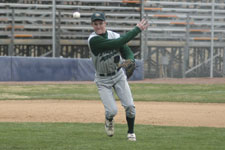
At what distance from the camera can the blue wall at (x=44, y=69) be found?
26.4 metres

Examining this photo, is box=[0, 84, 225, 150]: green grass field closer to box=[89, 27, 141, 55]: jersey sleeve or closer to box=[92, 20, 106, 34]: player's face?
box=[89, 27, 141, 55]: jersey sleeve

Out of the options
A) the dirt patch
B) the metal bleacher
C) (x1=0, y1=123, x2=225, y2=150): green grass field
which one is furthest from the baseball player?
the metal bleacher

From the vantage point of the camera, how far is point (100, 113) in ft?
45.1

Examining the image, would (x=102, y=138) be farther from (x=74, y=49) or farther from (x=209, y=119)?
(x=74, y=49)

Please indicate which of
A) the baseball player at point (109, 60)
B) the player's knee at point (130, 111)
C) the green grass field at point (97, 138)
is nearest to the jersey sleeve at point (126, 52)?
the baseball player at point (109, 60)

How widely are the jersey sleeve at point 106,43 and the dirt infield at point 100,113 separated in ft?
12.5

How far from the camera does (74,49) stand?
33.8 metres

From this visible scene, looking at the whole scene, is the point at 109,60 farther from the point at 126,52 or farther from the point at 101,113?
the point at 101,113

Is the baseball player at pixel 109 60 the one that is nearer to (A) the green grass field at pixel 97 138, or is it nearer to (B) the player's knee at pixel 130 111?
(B) the player's knee at pixel 130 111

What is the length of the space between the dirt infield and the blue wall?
886cm

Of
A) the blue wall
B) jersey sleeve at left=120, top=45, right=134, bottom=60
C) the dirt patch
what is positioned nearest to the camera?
jersey sleeve at left=120, top=45, right=134, bottom=60

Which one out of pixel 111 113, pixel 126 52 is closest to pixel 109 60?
pixel 126 52

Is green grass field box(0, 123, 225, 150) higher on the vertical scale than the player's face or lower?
lower

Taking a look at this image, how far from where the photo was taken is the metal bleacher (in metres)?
30.4
